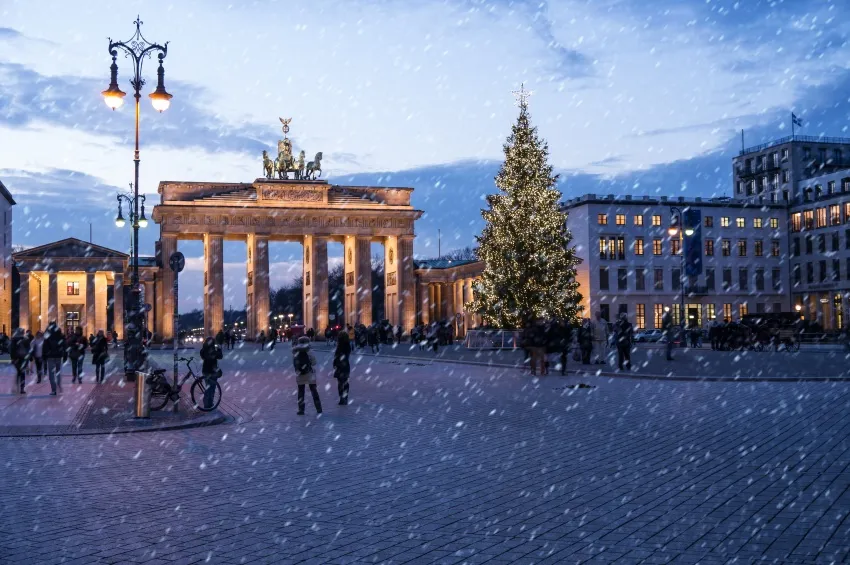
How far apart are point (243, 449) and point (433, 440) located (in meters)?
2.62

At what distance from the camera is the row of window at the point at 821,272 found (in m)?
83.3

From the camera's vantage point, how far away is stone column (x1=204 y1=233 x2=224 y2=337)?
3265 inches

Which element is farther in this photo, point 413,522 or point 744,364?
point 744,364

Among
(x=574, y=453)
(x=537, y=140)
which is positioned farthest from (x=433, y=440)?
(x=537, y=140)

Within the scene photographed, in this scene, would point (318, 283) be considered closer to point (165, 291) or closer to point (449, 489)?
point (165, 291)

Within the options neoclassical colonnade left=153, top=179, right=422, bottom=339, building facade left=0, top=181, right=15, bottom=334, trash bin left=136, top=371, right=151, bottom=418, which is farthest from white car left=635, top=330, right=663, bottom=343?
trash bin left=136, top=371, right=151, bottom=418

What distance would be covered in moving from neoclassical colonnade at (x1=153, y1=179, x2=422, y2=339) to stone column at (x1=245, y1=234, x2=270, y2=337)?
0.29 ft

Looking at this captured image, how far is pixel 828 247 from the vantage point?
277ft

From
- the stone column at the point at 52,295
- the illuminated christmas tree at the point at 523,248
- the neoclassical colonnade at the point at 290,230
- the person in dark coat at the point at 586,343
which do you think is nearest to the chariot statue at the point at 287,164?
the neoclassical colonnade at the point at 290,230

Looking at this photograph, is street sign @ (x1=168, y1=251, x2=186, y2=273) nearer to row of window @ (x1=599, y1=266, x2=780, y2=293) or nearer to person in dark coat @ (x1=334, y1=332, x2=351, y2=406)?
person in dark coat @ (x1=334, y1=332, x2=351, y2=406)

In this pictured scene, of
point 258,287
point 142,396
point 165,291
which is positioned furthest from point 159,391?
point 258,287

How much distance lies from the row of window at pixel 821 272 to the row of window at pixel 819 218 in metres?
3.39

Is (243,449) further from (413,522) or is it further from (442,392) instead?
(442,392)

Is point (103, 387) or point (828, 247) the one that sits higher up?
point (828, 247)
